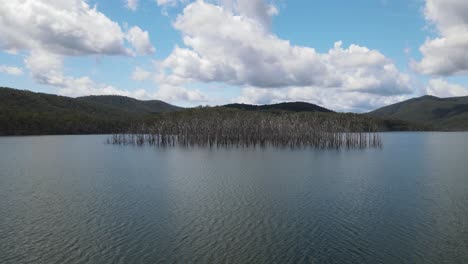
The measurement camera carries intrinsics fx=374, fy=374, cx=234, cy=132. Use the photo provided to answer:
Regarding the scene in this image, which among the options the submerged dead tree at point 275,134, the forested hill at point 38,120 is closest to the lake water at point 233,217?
the submerged dead tree at point 275,134

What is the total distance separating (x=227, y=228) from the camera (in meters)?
17.7

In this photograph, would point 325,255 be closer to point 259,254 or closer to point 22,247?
point 259,254

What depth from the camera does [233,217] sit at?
776 inches

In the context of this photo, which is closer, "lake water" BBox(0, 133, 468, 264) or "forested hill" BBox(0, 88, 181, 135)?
"lake water" BBox(0, 133, 468, 264)

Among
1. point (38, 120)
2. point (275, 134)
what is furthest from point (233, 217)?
point (38, 120)

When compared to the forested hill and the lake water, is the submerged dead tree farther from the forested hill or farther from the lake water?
the forested hill

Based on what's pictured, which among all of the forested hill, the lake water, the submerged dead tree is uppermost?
the forested hill

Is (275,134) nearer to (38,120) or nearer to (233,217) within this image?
(233,217)

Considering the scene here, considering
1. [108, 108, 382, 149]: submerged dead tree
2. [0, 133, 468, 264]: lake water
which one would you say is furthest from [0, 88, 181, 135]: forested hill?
[0, 133, 468, 264]: lake water

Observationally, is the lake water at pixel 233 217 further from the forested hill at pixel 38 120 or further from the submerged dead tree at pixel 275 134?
the forested hill at pixel 38 120

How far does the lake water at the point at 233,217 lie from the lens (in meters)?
14.6

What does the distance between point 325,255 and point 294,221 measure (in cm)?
476

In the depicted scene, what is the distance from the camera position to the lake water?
14.6 meters

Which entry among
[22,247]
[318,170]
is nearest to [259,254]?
[22,247]
